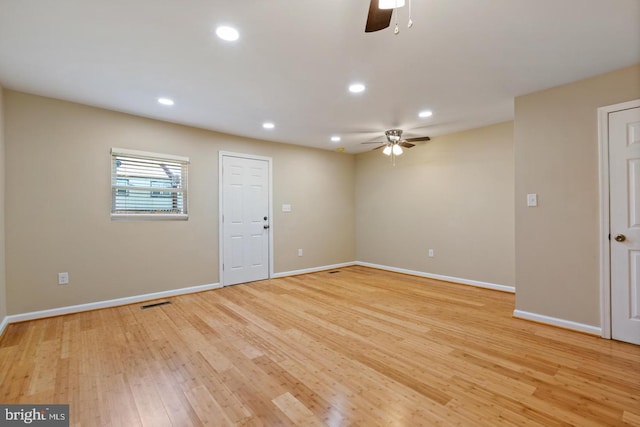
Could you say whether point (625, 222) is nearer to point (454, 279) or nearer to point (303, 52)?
point (454, 279)

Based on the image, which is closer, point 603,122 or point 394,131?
point 603,122

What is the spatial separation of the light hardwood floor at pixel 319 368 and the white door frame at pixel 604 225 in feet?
0.95

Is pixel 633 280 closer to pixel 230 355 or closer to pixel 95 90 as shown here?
pixel 230 355

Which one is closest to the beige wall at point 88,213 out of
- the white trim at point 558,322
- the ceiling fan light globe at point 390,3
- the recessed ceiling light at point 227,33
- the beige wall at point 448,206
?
the recessed ceiling light at point 227,33

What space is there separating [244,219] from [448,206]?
3.51 m

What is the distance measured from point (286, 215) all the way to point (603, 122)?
14.5 ft

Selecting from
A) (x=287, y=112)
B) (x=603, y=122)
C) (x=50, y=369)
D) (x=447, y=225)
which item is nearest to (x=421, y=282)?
(x=447, y=225)

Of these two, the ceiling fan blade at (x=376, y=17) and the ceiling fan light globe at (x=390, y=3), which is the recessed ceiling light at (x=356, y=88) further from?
the ceiling fan light globe at (x=390, y=3)

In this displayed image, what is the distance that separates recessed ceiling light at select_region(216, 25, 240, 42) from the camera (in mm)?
2029

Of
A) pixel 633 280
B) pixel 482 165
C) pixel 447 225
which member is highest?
pixel 482 165

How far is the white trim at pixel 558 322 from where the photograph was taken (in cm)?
276

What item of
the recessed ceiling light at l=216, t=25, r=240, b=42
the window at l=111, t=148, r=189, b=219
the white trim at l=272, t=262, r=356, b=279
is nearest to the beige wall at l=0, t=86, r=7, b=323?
the window at l=111, t=148, r=189, b=219

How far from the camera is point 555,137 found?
9.79ft

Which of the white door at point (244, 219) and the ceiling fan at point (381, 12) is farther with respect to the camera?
the white door at point (244, 219)
